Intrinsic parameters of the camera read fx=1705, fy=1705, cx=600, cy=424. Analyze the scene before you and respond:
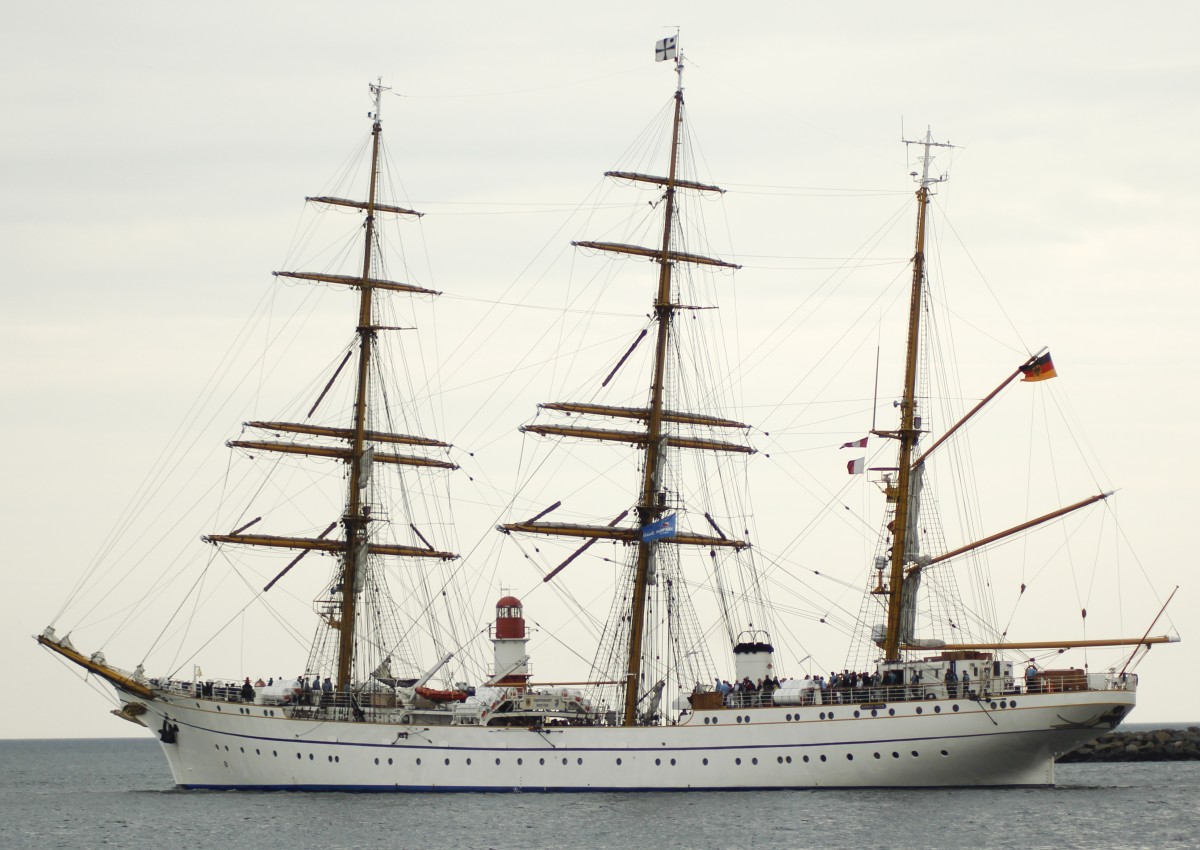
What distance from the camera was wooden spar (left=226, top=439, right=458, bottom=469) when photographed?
72.4 m

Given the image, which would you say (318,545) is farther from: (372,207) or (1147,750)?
(1147,750)

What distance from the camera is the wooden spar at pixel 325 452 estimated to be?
72438 millimetres

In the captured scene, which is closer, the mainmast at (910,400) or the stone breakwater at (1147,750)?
the mainmast at (910,400)

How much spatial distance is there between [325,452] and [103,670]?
12973 mm

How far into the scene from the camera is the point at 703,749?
64938 mm

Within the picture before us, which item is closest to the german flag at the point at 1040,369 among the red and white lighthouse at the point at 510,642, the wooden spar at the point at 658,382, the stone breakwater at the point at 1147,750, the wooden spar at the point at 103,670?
the wooden spar at the point at 658,382

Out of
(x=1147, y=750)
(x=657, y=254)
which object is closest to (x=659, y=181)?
(x=657, y=254)

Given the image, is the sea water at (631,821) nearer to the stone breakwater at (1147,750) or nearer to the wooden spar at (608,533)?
the wooden spar at (608,533)

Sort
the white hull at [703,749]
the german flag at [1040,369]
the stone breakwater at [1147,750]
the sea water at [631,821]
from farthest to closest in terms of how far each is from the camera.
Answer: the stone breakwater at [1147,750] < the german flag at [1040,369] < the white hull at [703,749] < the sea water at [631,821]

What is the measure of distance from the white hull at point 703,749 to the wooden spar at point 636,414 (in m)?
12.8

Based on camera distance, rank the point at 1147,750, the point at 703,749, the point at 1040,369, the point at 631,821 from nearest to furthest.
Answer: the point at 631,821
the point at 703,749
the point at 1040,369
the point at 1147,750

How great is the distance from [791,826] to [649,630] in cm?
1583

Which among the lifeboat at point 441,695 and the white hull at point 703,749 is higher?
the lifeboat at point 441,695

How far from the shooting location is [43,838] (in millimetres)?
60250
